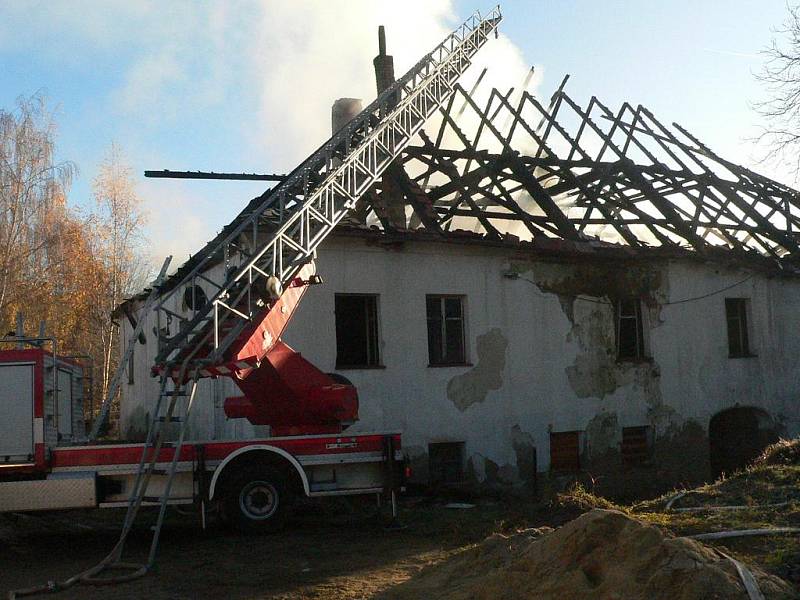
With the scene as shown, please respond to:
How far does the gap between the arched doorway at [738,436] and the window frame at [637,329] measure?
97.1 inches

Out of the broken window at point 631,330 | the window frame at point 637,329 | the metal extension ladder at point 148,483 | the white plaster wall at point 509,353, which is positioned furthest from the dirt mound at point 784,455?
the metal extension ladder at point 148,483

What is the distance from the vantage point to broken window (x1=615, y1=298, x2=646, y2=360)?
55.4 ft

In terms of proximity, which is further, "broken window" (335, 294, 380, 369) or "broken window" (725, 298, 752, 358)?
"broken window" (725, 298, 752, 358)

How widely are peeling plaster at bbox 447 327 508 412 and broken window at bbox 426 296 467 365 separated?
295 mm

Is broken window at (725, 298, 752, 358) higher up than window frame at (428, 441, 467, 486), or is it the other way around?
broken window at (725, 298, 752, 358)

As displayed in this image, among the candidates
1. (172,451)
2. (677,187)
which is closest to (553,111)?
(677,187)

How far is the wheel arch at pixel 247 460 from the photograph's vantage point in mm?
9977

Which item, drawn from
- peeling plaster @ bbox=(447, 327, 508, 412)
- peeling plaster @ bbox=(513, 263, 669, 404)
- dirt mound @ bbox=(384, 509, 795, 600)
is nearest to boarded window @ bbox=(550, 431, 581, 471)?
peeling plaster @ bbox=(513, 263, 669, 404)

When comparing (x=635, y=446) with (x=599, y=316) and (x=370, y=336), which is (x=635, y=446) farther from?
(x=370, y=336)

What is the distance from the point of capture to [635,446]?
54.4ft

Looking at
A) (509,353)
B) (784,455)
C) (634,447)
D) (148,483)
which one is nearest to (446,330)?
(509,353)

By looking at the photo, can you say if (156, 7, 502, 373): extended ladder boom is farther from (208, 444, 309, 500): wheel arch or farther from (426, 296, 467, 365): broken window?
(426, 296, 467, 365): broken window

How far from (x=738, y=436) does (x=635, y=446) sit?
3515 millimetres

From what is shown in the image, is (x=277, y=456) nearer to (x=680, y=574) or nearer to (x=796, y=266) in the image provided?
(x=680, y=574)
